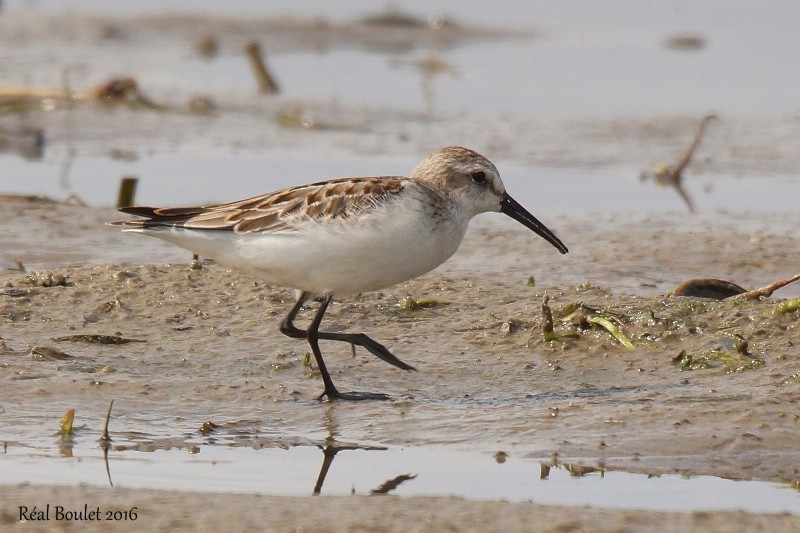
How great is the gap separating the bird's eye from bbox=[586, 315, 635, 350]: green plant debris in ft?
3.21

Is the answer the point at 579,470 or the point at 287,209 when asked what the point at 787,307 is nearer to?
the point at 579,470

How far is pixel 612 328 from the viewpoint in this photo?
8125mm

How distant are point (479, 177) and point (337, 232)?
1092mm

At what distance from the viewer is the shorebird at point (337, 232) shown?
24.5 feet

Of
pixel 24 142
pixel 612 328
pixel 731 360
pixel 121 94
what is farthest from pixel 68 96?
pixel 731 360

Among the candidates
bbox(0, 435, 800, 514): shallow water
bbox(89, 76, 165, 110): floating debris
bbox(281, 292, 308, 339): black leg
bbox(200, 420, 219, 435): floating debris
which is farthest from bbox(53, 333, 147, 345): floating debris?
bbox(89, 76, 165, 110): floating debris

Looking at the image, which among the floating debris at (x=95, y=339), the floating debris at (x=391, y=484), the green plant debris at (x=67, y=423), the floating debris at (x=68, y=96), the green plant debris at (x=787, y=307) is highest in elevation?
the floating debris at (x=68, y=96)

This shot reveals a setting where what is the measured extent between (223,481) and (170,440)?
2.08ft

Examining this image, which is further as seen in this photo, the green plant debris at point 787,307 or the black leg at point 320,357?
the green plant debris at point 787,307

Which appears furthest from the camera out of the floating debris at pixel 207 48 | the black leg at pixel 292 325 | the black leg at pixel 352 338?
the floating debris at pixel 207 48

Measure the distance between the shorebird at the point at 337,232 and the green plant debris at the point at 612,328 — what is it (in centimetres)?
93

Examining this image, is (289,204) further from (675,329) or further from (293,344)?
(675,329)

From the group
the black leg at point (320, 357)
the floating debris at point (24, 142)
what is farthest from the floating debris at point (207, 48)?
the black leg at point (320, 357)

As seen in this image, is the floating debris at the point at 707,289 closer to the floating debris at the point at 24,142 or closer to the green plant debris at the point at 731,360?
the green plant debris at the point at 731,360
